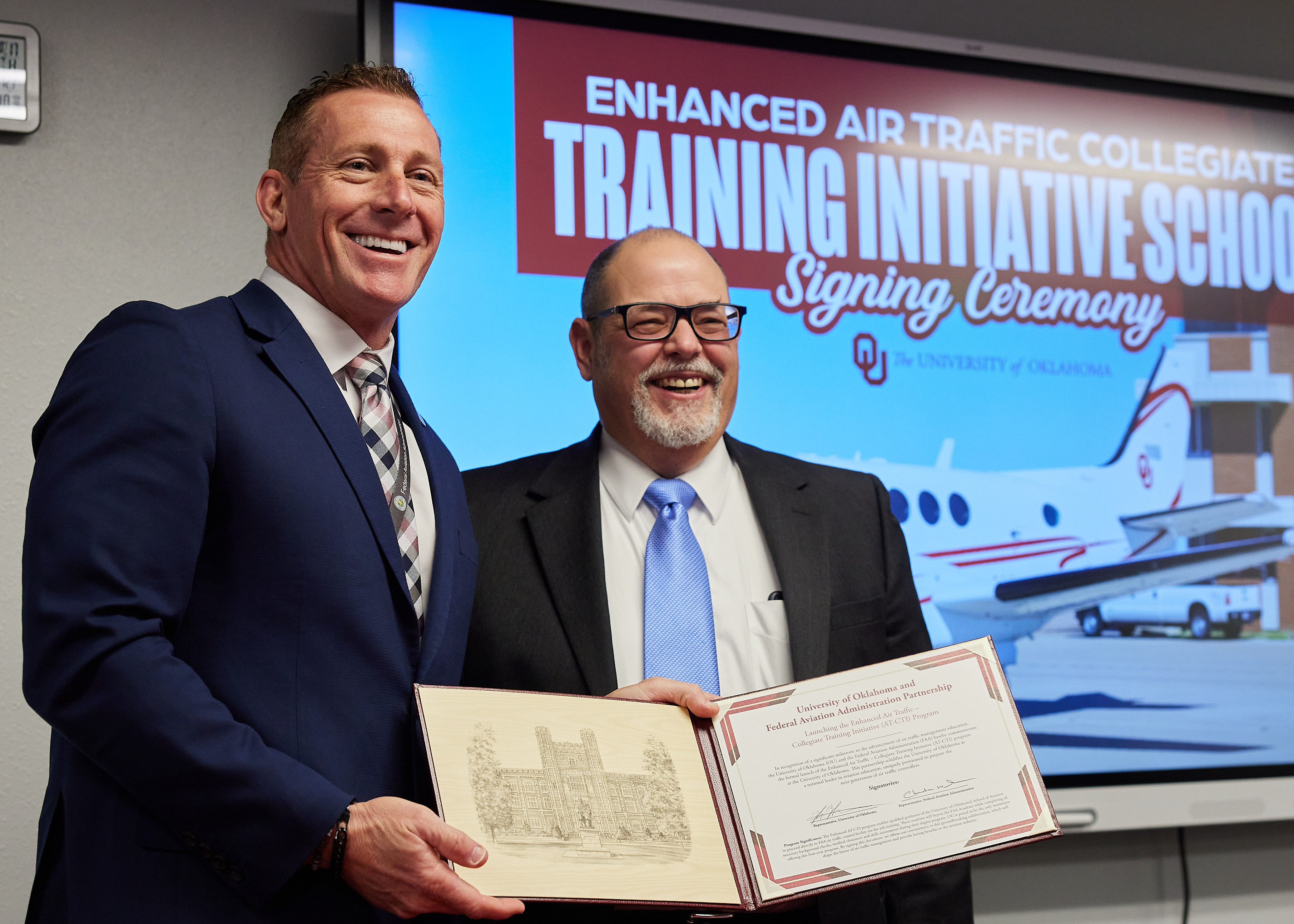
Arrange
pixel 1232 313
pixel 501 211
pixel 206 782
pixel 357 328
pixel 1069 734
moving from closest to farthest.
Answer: pixel 206 782 → pixel 357 328 → pixel 501 211 → pixel 1069 734 → pixel 1232 313

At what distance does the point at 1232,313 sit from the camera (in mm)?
3043

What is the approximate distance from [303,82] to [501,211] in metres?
0.55

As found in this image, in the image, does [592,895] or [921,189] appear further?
[921,189]

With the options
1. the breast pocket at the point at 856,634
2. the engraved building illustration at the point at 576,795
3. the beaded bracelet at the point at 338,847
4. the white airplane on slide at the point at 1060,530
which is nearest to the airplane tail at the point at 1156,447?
A: the white airplane on slide at the point at 1060,530

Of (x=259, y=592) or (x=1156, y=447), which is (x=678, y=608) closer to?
(x=259, y=592)

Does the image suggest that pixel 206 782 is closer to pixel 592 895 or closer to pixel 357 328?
pixel 592 895

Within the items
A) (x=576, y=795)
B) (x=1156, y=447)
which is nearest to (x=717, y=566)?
(x=576, y=795)

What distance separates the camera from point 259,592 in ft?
3.91

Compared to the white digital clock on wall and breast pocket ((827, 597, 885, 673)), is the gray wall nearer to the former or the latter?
the white digital clock on wall

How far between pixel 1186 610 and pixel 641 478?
5.77ft

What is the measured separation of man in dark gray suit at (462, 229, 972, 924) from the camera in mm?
1733

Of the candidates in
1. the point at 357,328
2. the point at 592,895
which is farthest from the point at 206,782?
the point at 357,328
